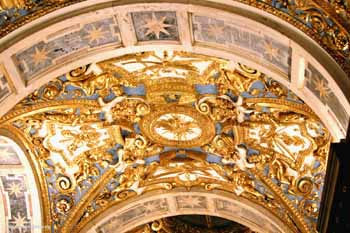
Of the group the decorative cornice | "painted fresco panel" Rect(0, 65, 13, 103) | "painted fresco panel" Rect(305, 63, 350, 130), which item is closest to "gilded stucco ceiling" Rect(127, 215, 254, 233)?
"painted fresco panel" Rect(0, 65, 13, 103)

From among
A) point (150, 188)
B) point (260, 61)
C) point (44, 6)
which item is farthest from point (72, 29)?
point (150, 188)

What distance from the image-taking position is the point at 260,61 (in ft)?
35.4

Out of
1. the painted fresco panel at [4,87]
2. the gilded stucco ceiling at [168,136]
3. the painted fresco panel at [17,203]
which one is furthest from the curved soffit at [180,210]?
the painted fresco panel at [4,87]

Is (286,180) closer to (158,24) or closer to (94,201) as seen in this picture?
(94,201)

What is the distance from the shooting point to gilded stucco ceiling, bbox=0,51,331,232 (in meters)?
12.3

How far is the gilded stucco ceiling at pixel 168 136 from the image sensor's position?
40.4 feet

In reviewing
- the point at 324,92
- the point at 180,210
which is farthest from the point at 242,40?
the point at 180,210

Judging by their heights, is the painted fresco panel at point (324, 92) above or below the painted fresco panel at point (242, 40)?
below

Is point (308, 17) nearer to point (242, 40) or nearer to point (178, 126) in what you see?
point (242, 40)

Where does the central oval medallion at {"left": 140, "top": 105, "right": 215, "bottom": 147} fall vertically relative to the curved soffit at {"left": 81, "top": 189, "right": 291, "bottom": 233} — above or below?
above

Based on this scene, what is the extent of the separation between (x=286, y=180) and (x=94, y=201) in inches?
139

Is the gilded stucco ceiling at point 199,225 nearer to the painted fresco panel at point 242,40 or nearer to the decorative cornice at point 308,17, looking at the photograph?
the painted fresco panel at point 242,40

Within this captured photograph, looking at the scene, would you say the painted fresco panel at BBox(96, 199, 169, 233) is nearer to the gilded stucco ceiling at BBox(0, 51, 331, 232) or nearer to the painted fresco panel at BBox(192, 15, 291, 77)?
the gilded stucco ceiling at BBox(0, 51, 331, 232)

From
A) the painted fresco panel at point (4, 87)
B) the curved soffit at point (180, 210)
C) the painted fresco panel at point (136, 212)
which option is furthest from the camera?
the painted fresco panel at point (136, 212)
